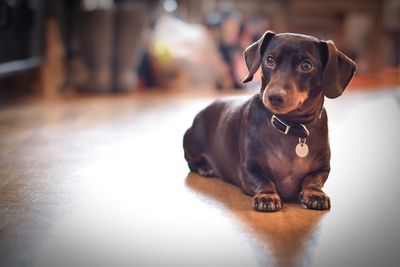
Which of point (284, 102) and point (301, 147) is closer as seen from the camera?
point (284, 102)

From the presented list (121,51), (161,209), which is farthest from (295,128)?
(121,51)

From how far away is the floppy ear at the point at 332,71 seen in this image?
6.27 feet

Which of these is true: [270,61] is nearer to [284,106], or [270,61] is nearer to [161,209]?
[284,106]

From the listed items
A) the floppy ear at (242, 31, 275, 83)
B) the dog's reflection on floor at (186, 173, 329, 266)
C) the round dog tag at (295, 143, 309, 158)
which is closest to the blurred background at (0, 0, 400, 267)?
the dog's reflection on floor at (186, 173, 329, 266)

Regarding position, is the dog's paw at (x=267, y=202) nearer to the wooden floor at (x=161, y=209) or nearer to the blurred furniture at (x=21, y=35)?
the wooden floor at (x=161, y=209)

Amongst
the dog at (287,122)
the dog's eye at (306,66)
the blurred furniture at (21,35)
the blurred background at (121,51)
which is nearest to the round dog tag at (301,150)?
the dog at (287,122)

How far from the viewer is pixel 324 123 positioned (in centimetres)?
203

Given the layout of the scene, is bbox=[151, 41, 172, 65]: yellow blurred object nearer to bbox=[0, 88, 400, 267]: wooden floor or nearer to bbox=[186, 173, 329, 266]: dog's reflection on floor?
bbox=[0, 88, 400, 267]: wooden floor

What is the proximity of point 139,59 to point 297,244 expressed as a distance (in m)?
Answer: 4.11

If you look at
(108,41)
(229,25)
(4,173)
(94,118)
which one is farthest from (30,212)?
(229,25)

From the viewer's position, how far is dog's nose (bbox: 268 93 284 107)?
6.01 ft

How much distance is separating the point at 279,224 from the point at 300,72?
44 centimetres

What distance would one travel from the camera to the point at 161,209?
198 cm

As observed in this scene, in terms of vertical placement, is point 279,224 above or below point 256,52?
below
